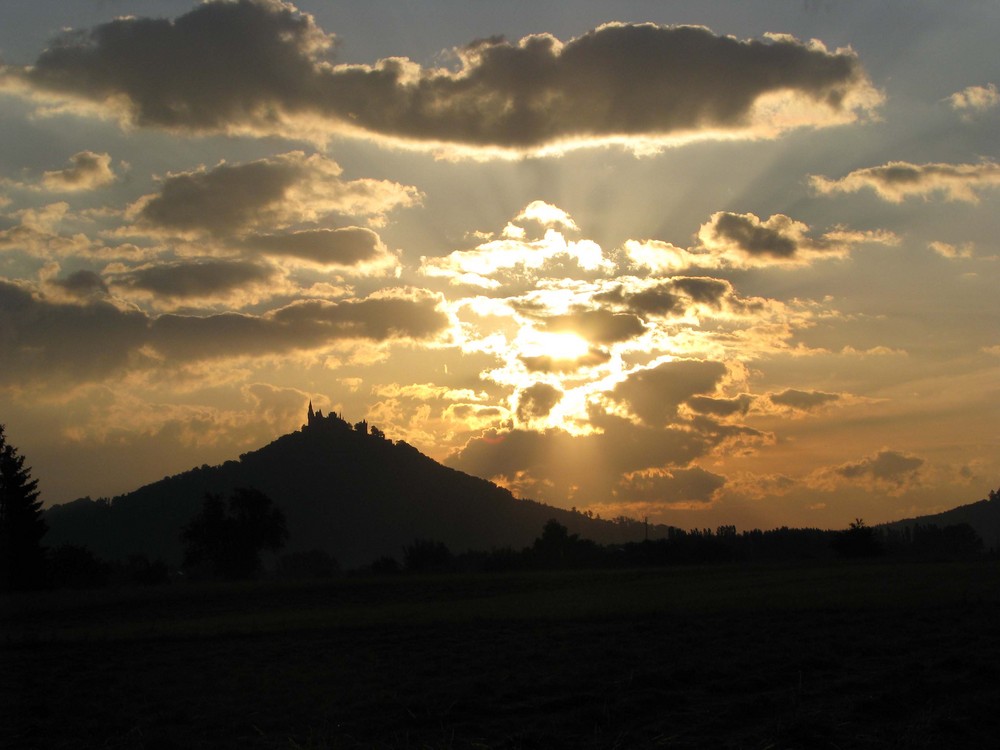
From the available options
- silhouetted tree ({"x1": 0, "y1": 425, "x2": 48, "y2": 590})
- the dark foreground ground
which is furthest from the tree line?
the dark foreground ground

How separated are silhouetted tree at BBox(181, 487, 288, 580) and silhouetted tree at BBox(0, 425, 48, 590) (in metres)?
28.8

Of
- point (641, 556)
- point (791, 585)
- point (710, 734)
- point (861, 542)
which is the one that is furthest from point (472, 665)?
point (641, 556)

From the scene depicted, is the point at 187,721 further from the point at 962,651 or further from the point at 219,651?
the point at 962,651

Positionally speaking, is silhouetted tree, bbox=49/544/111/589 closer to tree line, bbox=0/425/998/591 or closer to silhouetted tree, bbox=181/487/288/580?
tree line, bbox=0/425/998/591

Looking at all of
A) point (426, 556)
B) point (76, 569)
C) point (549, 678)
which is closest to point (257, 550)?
point (76, 569)

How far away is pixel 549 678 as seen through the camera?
20.7 meters

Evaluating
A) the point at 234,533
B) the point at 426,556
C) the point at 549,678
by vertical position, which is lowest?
the point at 426,556

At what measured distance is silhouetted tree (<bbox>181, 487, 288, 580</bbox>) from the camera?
365 feet

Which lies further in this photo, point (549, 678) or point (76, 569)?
point (76, 569)

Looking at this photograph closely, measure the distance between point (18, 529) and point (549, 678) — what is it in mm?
73818

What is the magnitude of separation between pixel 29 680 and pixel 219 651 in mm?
7137

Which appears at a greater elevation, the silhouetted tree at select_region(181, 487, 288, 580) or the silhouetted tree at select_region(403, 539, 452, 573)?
the silhouetted tree at select_region(181, 487, 288, 580)

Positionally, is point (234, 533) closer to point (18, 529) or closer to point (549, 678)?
point (18, 529)

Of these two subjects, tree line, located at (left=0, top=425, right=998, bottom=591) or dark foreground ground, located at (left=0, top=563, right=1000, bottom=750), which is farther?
tree line, located at (left=0, top=425, right=998, bottom=591)
